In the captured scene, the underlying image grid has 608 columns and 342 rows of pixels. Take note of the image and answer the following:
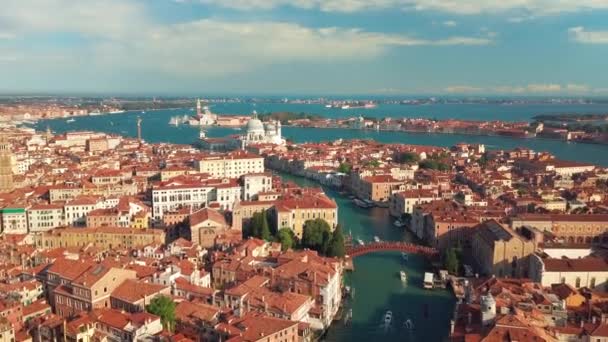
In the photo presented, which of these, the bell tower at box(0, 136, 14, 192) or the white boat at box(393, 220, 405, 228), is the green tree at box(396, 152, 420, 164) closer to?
the white boat at box(393, 220, 405, 228)

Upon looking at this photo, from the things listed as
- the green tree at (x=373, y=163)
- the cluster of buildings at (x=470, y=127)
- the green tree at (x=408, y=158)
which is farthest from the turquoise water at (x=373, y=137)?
the green tree at (x=373, y=163)

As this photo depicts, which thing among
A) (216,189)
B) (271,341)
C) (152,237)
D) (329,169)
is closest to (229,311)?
(271,341)

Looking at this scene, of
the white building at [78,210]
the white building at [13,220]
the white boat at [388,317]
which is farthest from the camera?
the white building at [78,210]

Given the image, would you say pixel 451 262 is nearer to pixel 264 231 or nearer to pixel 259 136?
pixel 264 231

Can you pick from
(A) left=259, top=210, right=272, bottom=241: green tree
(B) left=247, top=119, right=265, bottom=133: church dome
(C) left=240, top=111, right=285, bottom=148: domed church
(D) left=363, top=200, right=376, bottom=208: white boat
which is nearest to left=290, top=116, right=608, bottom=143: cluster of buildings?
(C) left=240, top=111, right=285, bottom=148: domed church

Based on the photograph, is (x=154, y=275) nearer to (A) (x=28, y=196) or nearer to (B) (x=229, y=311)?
(B) (x=229, y=311)

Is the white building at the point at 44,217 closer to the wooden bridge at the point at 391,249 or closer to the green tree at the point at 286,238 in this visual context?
the green tree at the point at 286,238

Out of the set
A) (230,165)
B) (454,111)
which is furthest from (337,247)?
(454,111)
